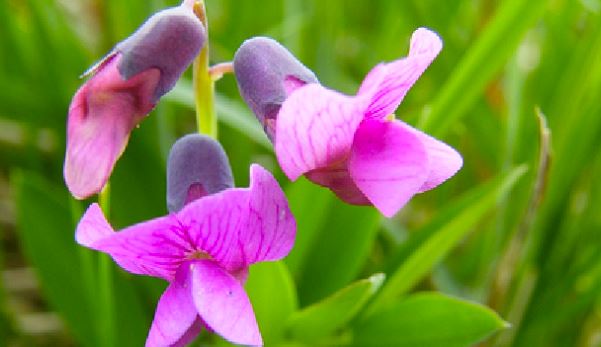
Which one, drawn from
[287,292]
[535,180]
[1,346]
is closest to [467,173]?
[535,180]

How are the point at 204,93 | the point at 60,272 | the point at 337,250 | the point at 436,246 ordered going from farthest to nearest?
the point at 60,272 < the point at 337,250 < the point at 436,246 < the point at 204,93

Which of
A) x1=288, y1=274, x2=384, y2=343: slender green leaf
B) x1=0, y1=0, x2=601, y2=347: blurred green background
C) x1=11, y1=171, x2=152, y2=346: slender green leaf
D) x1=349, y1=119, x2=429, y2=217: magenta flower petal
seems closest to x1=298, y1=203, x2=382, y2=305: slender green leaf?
x1=0, y1=0, x2=601, y2=347: blurred green background

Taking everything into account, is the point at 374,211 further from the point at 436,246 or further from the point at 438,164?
the point at 438,164

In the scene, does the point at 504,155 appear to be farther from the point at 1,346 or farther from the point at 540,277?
the point at 1,346

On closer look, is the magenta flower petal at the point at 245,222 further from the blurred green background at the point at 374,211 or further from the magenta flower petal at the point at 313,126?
the blurred green background at the point at 374,211

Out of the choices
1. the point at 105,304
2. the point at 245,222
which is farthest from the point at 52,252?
the point at 245,222

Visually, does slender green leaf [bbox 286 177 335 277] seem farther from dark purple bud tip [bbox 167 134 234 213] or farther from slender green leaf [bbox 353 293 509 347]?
dark purple bud tip [bbox 167 134 234 213]
